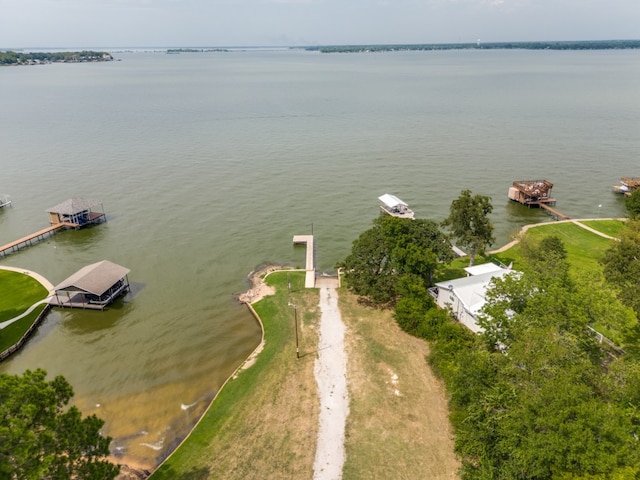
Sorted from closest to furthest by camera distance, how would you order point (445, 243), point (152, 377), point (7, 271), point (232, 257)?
point (152, 377), point (445, 243), point (7, 271), point (232, 257)

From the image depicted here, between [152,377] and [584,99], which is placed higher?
[584,99]

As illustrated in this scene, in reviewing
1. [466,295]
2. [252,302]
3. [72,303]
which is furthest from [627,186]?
[72,303]

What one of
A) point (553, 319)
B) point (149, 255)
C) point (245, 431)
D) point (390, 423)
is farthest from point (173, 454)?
point (149, 255)

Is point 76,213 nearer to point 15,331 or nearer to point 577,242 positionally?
point 15,331

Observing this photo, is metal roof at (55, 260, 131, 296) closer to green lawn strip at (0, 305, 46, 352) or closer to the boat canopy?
green lawn strip at (0, 305, 46, 352)

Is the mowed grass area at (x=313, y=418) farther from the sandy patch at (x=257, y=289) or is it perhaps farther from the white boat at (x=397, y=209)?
the white boat at (x=397, y=209)

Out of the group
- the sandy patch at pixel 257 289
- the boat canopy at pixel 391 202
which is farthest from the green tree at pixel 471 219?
the sandy patch at pixel 257 289

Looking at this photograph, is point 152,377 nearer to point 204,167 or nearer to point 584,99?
point 204,167
